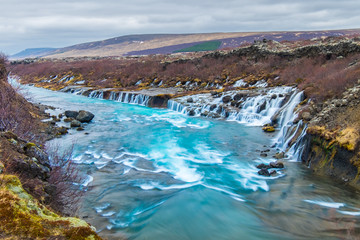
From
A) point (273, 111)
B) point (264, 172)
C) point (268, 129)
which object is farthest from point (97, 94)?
point (264, 172)

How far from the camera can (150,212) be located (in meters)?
8.43

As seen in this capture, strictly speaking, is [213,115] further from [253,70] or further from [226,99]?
[253,70]

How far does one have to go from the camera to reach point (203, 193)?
9.83 meters

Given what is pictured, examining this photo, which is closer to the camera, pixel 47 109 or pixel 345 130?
pixel 345 130

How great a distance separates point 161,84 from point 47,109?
17.1 m

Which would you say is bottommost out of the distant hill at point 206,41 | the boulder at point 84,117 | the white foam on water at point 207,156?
the white foam on water at point 207,156

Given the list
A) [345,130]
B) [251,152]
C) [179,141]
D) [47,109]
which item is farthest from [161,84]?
[345,130]

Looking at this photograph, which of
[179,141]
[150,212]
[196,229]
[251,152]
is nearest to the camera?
[196,229]

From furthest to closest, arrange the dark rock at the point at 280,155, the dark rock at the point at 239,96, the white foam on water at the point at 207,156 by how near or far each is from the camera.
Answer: the dark rock at the point at 239,96
the white foam on water at the point at 207,156
the dark rock at the point at 280,155

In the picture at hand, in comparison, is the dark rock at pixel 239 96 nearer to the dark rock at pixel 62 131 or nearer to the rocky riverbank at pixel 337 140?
the rocky riverbank at pixel 337 140

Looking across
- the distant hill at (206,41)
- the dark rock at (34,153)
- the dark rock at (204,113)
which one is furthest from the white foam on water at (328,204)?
the distant hill at (206,41)

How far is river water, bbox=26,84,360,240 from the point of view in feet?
24.9

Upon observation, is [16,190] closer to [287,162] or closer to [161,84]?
[287,162]

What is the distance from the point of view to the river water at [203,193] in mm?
7602
